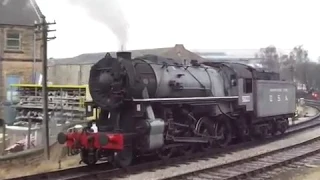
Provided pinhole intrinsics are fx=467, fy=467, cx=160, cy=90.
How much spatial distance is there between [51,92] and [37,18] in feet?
33.7

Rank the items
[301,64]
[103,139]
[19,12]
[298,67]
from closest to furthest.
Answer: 1. [103,139]
2. [19,12]
3. [301,64]
4. [298,67]

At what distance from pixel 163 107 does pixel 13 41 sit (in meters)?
24.1

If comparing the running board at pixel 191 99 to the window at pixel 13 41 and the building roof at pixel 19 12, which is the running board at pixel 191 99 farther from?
the building roof at pixel 19 12

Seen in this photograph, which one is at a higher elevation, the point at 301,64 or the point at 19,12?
the point at 19,12

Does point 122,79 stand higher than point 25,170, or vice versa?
point 122,79

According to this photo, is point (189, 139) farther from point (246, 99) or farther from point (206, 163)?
point (246, 99)

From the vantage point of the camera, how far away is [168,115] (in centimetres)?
1264

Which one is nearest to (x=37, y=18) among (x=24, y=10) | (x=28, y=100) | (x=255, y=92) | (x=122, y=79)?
(x=24, y=10)

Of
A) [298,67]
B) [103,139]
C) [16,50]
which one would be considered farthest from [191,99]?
[298,67]

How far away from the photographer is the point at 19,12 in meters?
35.2

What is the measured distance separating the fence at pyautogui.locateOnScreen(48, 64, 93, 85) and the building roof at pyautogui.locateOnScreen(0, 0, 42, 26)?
586cm

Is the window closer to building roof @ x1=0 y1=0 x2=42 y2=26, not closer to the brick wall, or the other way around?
the brick wall

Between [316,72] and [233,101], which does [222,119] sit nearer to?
[233,101]

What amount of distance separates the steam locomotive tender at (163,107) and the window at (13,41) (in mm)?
21228
